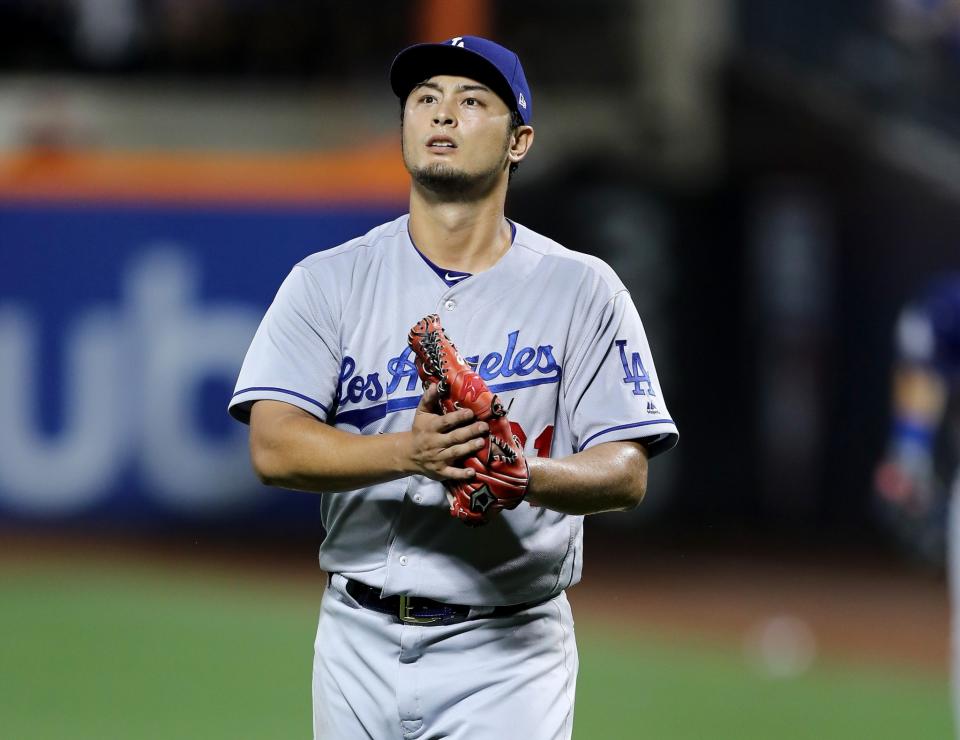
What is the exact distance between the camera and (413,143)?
336cm

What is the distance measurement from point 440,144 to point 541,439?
0.67 meters

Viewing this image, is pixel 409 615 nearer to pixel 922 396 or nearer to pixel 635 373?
pixel 635 373

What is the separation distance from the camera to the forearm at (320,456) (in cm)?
307

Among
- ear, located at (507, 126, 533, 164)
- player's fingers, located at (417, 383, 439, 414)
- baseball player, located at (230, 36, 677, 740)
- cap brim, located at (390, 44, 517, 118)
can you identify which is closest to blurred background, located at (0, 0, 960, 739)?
baseball player, located at (230, 36, 677, 740)

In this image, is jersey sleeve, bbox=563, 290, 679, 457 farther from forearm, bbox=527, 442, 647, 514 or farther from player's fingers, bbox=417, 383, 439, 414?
player's fingers, bbox=417, 383, 439, 414

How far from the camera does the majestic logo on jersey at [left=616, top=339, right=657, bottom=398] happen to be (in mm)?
3363

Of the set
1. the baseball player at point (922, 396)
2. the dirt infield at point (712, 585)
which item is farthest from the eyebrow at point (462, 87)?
the dirt infield at point (712, 585)

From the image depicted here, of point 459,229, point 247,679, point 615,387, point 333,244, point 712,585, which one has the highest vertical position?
point 459,229

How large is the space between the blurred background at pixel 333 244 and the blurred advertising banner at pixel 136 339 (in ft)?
0.07

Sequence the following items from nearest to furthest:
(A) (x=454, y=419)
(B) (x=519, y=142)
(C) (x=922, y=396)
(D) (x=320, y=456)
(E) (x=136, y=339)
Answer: (A) (x=454, y=419) < (D) (x=320, y=456) < (B) (x=519, y=142) < (C) (x=922, y=396) < (E) (x=136, y=339)

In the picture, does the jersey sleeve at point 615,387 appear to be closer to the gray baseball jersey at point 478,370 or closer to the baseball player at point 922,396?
the gray baseball jersey at point 478,370

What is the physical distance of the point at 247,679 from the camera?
7902mm

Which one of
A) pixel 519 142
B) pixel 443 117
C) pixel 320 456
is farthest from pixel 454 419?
pixel 519 142

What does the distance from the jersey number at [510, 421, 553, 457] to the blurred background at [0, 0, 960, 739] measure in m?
4.30
